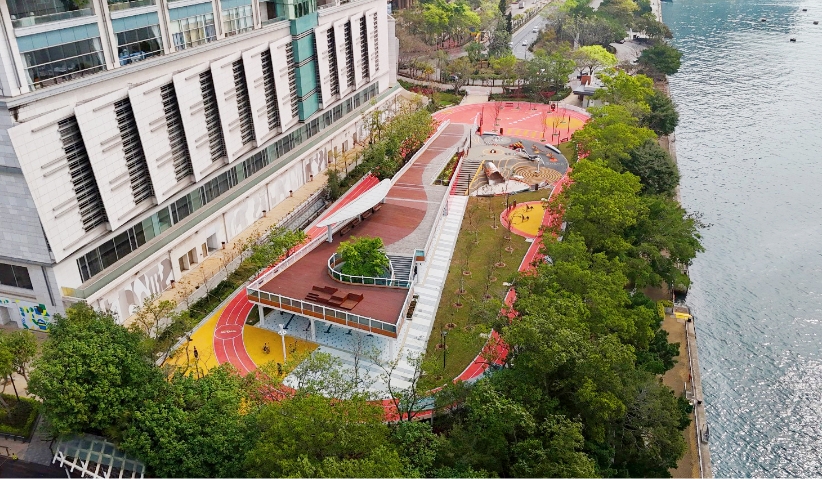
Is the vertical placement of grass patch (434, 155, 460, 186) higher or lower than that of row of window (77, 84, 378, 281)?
lower

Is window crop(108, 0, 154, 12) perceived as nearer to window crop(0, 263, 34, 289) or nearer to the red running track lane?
window crop(0, 263, 34, 289)

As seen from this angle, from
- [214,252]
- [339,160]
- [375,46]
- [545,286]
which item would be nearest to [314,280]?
[214,252]

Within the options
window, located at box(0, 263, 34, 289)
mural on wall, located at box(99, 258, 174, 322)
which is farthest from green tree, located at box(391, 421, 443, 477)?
window, located at box(0, 263, 34, 289)

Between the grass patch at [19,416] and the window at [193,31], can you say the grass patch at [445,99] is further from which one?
the grass patch at [19,416]

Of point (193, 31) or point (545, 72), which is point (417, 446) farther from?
point (545, 72)

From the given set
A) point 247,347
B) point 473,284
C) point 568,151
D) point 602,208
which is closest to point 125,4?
point 247,347
